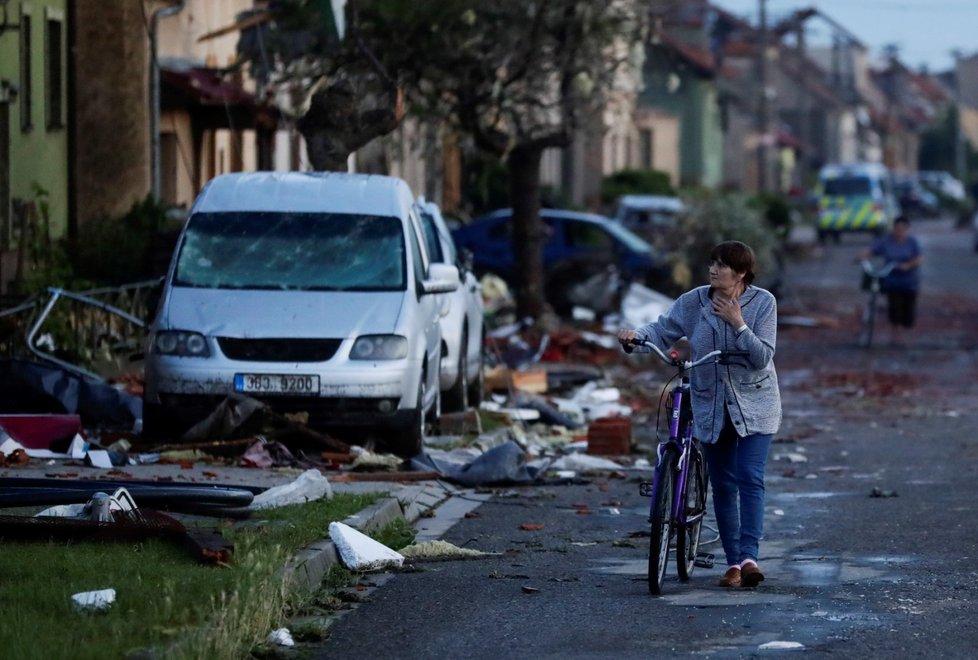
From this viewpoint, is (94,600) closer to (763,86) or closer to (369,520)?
(369,520)

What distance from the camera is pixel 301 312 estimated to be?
1323cm

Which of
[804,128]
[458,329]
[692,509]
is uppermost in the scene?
[804,128]

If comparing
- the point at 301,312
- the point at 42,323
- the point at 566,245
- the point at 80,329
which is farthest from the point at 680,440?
the point at 566,245

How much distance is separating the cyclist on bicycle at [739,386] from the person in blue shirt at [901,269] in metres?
17.1

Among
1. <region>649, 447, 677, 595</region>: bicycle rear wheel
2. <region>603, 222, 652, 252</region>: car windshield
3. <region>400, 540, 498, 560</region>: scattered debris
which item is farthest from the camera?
<region>603, 222, 652, 252</region>: car windshield

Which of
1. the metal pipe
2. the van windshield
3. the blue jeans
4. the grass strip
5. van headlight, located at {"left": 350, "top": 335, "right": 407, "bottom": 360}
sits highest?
the metal pipe

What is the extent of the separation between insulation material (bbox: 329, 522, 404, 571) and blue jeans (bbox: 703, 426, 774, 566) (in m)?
1.54

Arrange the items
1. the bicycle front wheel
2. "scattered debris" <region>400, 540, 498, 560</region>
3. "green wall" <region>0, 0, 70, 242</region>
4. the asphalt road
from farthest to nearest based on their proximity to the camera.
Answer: the bicycle front wheel < "green wall" <region>0, 0, 70, 242</region> < "scattered debris" <region>400, 540, 498, 560</region> < the asphalt road

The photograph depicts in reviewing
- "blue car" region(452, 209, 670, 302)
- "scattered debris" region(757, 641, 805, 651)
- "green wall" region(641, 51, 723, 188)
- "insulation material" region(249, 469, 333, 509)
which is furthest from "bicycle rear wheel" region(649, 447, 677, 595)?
"green wall" region(641, 51, 723, 188)

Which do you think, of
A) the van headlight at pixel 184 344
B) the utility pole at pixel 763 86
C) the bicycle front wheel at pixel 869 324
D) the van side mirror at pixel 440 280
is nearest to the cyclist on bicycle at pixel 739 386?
the van headlight at pixel 184 344

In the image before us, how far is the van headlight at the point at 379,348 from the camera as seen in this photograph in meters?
13.1

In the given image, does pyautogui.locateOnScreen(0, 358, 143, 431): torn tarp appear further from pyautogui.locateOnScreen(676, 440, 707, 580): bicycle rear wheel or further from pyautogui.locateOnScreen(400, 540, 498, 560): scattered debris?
pyautogui.locateOnScreen(676, 440, 707, 580): bicycle rear wheel

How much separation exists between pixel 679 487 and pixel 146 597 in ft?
7.86

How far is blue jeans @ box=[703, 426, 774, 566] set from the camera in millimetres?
8766
